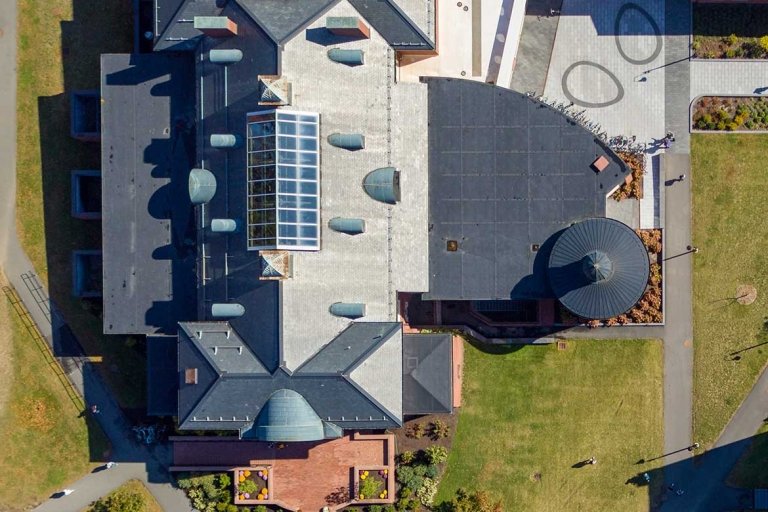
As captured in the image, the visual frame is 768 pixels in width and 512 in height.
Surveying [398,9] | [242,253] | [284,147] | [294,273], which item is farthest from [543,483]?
[398,9]

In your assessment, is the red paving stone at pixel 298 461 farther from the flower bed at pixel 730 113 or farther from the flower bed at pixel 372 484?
the flower bed at pixel 730 113

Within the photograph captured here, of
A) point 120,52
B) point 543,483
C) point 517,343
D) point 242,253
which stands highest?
point 120,52

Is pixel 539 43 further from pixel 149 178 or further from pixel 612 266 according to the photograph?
pixel 149 178

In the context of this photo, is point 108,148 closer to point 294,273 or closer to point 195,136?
point 195,136

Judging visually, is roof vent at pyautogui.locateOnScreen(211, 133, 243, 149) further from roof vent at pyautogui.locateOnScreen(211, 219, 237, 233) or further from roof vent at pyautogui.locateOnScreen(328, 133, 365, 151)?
roof vent at pyautogui.locateOnScreen(328, 133, 365, 151)

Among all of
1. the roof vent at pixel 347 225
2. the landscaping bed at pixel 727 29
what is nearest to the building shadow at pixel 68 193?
the roof vent at pixel 347 225
